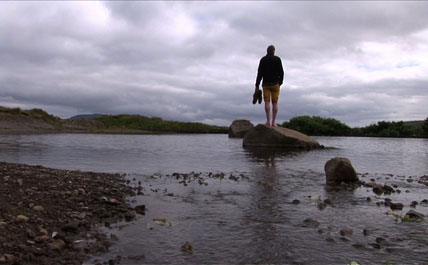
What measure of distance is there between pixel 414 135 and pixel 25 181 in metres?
50.1

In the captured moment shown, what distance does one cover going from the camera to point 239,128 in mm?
44531

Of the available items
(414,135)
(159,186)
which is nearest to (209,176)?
(159,186)

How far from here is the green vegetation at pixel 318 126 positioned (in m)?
48.2

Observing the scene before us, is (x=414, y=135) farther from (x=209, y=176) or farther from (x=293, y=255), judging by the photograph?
(x=293, y=255)

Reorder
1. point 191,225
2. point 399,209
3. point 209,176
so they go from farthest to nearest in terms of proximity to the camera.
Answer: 1. point 209,176
2. point 399,209
3. point 191,225

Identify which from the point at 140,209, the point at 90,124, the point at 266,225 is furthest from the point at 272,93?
the point at 90,124

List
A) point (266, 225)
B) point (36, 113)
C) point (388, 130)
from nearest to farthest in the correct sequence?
point (266, 225), point (388, 130), point (36, 113)

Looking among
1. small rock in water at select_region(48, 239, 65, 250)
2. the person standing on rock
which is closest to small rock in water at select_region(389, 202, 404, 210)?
small rock in water at select_region(48, 239, 65, 250)

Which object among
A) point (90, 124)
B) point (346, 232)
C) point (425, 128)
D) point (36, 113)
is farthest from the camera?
point (90, 124)

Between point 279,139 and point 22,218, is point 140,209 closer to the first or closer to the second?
point 22,218

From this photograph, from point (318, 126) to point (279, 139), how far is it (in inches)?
1152

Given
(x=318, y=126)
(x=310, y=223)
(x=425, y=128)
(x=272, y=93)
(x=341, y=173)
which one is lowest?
(x=310, y=223)

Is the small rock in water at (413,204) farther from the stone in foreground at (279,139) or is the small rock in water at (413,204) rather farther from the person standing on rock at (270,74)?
the stone in foreground at (279,139)

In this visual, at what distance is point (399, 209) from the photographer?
647cm
